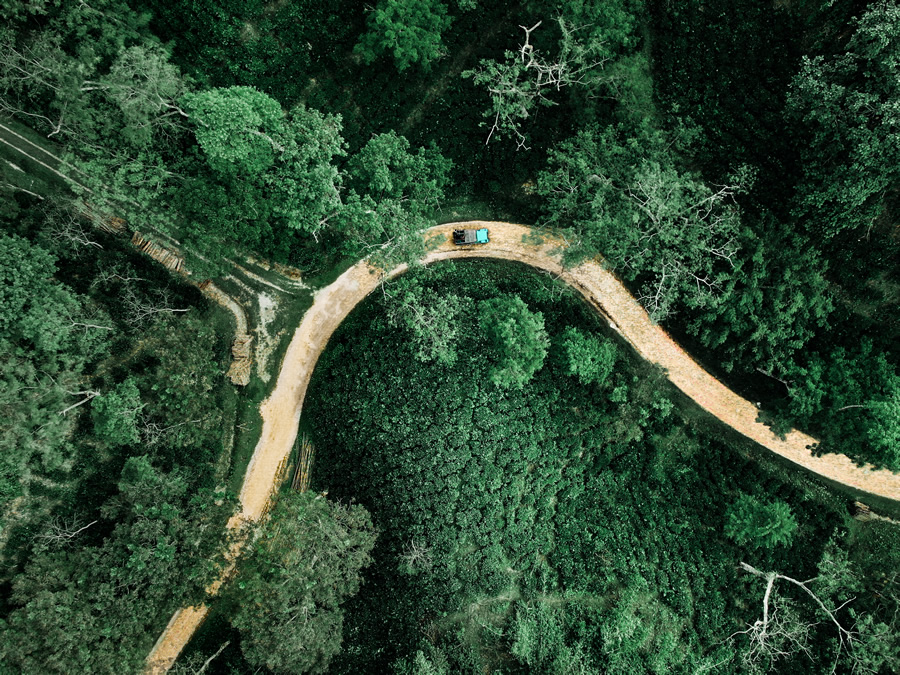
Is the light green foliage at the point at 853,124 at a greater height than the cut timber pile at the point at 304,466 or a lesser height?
greater

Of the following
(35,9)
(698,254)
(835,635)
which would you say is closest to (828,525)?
(835,635)

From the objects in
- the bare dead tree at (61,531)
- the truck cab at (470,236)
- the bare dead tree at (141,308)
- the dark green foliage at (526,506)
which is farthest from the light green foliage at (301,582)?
the truck cab at (470,236)

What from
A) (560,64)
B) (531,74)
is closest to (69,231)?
(531,74)

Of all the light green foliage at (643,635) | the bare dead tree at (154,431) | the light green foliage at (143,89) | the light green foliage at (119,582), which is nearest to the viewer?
the light green foliage at (119,582)

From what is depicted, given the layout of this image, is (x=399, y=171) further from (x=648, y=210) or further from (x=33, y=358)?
(x=33, y=358)

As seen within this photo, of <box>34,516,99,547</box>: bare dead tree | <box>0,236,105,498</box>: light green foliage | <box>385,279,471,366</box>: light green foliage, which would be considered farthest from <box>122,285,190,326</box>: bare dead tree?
<box>385,279,471,366</box>: light green foliage

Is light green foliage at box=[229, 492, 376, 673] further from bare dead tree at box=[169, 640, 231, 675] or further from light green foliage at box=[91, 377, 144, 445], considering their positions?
light green foliage at box=[91, 377, 144, 445]

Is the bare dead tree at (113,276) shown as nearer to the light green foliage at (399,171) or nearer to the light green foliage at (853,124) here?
the light green foliage at (399,171)
